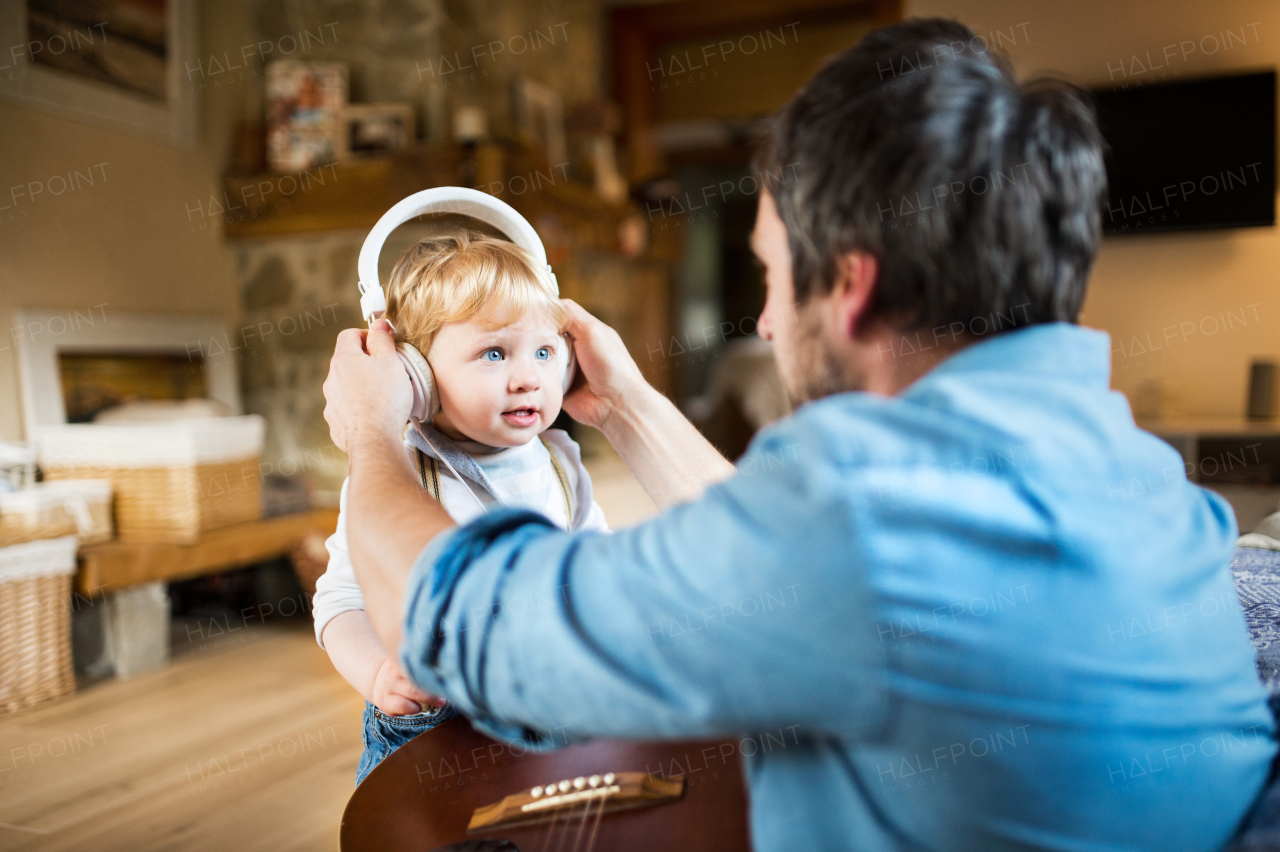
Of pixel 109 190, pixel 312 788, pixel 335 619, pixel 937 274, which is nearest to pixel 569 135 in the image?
pixel 109 190

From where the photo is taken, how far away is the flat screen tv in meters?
3.30

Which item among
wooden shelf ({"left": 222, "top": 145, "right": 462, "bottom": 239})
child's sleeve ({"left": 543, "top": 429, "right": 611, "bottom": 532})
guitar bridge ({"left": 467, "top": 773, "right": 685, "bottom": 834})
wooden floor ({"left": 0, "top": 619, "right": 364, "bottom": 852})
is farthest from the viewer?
wooden shelf ({"left": 222, "top": 145, "right": 462, "bottom": 239})

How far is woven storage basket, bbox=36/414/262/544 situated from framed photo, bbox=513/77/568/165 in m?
1.99

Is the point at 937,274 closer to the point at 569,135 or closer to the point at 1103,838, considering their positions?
the point at 1103,838

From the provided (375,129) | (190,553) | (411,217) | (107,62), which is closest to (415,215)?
(411,217)

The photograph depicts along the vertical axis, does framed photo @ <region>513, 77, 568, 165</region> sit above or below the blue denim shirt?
above

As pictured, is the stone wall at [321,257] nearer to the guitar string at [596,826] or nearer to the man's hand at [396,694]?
the man's hand at [396,694]

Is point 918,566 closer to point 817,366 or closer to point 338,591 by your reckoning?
point 817,366

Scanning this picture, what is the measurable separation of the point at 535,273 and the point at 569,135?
3.71m

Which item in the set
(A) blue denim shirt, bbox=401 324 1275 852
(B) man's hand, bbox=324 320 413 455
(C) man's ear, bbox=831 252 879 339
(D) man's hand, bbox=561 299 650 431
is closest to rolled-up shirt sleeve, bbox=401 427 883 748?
(A) blue denim shirt, bbox=401 324 1275 852

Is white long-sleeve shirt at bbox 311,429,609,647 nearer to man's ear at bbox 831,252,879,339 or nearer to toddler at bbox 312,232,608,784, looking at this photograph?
toddler at bbox 312,232,608,784

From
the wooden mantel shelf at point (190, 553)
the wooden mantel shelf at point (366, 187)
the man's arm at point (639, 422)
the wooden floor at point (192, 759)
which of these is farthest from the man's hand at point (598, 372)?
the wooden mantel shelf at point (366, 187)

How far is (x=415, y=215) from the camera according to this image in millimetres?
905

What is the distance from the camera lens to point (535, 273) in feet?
3.21
